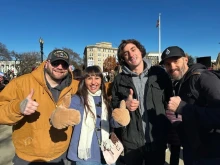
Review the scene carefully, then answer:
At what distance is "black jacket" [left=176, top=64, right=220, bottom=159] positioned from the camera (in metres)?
1.87

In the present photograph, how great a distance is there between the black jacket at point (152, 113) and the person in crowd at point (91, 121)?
254mm

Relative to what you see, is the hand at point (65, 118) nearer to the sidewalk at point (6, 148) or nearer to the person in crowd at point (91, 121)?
the person in crowd at point (91, 121)

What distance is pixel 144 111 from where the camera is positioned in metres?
2.65

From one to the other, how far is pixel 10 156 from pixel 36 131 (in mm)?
3087

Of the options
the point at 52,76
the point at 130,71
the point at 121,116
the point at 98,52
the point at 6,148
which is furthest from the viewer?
the point at 98,52

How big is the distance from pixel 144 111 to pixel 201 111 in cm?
84

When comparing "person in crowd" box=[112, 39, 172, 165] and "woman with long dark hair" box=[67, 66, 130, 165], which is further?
"person in crowd" box=[112, 39, 172, 165]

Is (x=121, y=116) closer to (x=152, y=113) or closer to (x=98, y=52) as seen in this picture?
(x=152, y=113)

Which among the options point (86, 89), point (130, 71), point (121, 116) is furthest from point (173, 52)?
point (86, 89)

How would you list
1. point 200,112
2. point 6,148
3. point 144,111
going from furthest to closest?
point 6,148 → point 144,111 → point 200,112

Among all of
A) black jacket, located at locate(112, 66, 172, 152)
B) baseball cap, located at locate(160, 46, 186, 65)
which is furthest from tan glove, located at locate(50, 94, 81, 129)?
baseball cap, located at locate(160, 46, 186, 65)

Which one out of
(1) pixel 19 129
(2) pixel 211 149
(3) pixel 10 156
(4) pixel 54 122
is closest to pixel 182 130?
(2) pixel 211 149

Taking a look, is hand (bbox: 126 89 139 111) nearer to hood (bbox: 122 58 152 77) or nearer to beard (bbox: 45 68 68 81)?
hood (bbox: 122 58 152 77)

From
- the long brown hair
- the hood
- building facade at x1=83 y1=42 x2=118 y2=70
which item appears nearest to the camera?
the long brown hair
